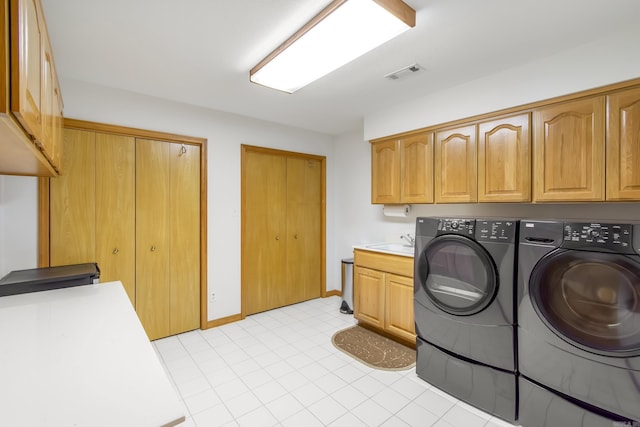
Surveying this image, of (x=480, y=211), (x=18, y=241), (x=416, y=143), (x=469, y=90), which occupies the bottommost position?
(x=18, y=241)

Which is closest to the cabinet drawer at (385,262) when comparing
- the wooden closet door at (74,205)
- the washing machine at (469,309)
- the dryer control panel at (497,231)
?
the washing machine at (469,309)

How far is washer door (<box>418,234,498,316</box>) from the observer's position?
193 centimetres

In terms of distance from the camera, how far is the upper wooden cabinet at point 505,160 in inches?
86.6

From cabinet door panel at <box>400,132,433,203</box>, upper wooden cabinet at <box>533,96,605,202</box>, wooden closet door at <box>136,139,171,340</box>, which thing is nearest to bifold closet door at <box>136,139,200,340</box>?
wooden closet door at <box>136,139,171,340</box>

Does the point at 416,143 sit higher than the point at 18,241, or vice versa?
the point at 416,143

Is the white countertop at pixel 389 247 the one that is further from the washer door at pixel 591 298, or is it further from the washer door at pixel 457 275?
the washer door at pixel 591 298

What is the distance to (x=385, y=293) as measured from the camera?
Answer: 2934mm

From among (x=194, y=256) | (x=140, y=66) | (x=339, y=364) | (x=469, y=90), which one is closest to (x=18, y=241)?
(x=194, y=256)

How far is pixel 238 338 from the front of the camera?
2.98 m

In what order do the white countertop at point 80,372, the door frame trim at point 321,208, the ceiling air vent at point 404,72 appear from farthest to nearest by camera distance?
the door frame trim at point 321,208 → the ceiling air vent at point 404,72 → the white countertop at point 80,372

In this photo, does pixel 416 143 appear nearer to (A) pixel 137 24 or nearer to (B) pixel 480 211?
(B) pixel 480 211

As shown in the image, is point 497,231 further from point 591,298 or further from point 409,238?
point 409,238

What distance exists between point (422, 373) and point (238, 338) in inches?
71.4

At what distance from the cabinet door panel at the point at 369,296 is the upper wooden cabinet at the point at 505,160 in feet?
4.24
